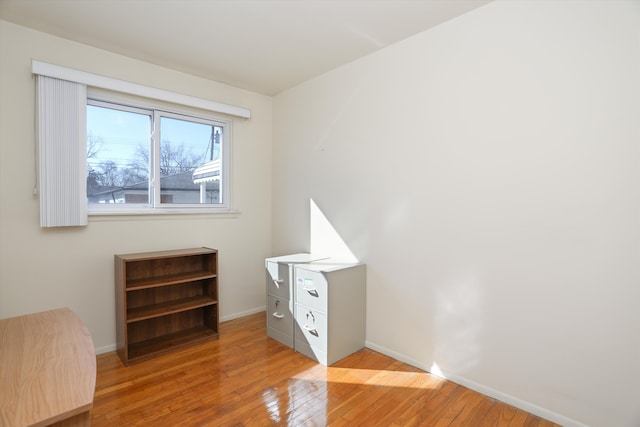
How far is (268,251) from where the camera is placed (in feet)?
12.9

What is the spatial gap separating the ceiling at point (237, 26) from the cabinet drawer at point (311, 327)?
2.19m

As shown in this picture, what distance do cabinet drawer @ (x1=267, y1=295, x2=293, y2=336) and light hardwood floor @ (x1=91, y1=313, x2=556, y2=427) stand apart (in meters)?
0.21

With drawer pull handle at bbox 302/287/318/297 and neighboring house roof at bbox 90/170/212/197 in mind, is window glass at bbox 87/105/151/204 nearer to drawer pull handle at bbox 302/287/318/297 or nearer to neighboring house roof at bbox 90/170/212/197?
neighboring house roof at bbox 90/170/212/197

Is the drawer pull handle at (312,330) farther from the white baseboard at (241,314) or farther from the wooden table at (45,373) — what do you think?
the wooden table at (45,373)

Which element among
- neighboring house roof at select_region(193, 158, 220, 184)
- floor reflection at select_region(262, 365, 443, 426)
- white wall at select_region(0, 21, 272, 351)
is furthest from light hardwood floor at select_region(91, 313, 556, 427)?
neighboring house roof at select_region(193, 158, 220, 184)

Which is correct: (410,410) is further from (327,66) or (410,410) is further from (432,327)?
(327,66)

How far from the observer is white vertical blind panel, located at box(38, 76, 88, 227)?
2.42 m

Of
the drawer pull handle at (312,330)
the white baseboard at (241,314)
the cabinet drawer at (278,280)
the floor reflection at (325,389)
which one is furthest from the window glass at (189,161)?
the floor reflection at (325,389)

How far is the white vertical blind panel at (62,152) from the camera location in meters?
2.42

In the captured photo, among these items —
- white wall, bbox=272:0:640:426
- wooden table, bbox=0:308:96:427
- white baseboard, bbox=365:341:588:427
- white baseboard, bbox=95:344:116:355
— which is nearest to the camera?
wooden table, bbox=0:308:96:427

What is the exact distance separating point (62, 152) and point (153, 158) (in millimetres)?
703

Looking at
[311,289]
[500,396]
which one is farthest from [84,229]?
[500,396]

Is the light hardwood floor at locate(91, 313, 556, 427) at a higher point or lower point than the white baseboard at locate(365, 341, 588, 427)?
lower

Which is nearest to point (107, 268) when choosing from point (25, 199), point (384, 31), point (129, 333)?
point (129, 333)
